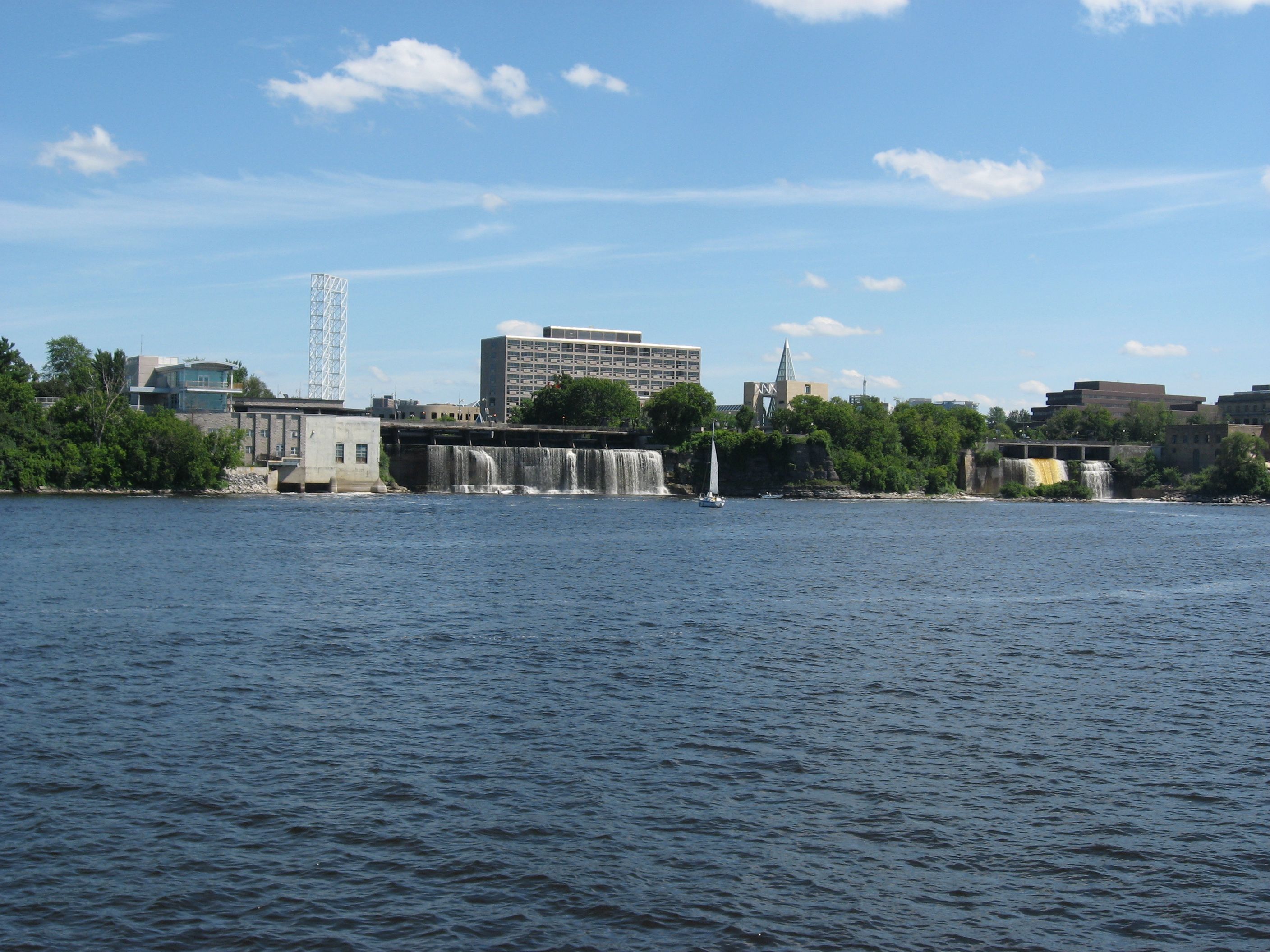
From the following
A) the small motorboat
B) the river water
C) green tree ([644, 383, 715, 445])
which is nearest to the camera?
the river water

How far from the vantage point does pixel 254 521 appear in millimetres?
83750

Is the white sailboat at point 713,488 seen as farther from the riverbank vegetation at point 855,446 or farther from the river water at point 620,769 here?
the river water at point 620,769

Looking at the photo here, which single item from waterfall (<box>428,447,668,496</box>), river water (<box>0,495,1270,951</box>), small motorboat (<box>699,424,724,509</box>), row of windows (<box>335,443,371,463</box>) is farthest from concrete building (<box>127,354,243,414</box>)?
river water (<box>0,495,1270,951</box>)

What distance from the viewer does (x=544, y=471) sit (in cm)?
15250

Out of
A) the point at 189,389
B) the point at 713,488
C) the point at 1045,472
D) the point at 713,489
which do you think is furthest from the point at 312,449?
the point at 1045,472

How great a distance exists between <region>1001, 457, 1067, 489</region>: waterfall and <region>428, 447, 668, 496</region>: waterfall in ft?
198

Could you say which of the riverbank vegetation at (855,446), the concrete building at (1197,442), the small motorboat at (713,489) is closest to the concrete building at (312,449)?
the small motorboat at (713,489)

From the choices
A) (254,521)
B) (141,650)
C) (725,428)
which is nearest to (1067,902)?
(141,650)

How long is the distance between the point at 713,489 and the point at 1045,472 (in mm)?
71182

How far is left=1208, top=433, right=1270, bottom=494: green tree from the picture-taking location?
165250 millimetres

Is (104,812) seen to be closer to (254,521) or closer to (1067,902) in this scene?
(1067,902)

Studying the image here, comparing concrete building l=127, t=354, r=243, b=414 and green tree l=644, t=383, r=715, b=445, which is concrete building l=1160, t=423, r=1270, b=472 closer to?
green tree l=644, t=383, r=715, b=445

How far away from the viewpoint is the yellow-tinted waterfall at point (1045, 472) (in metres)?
183

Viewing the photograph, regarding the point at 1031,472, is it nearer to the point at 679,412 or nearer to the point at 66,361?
the point at 679,412
